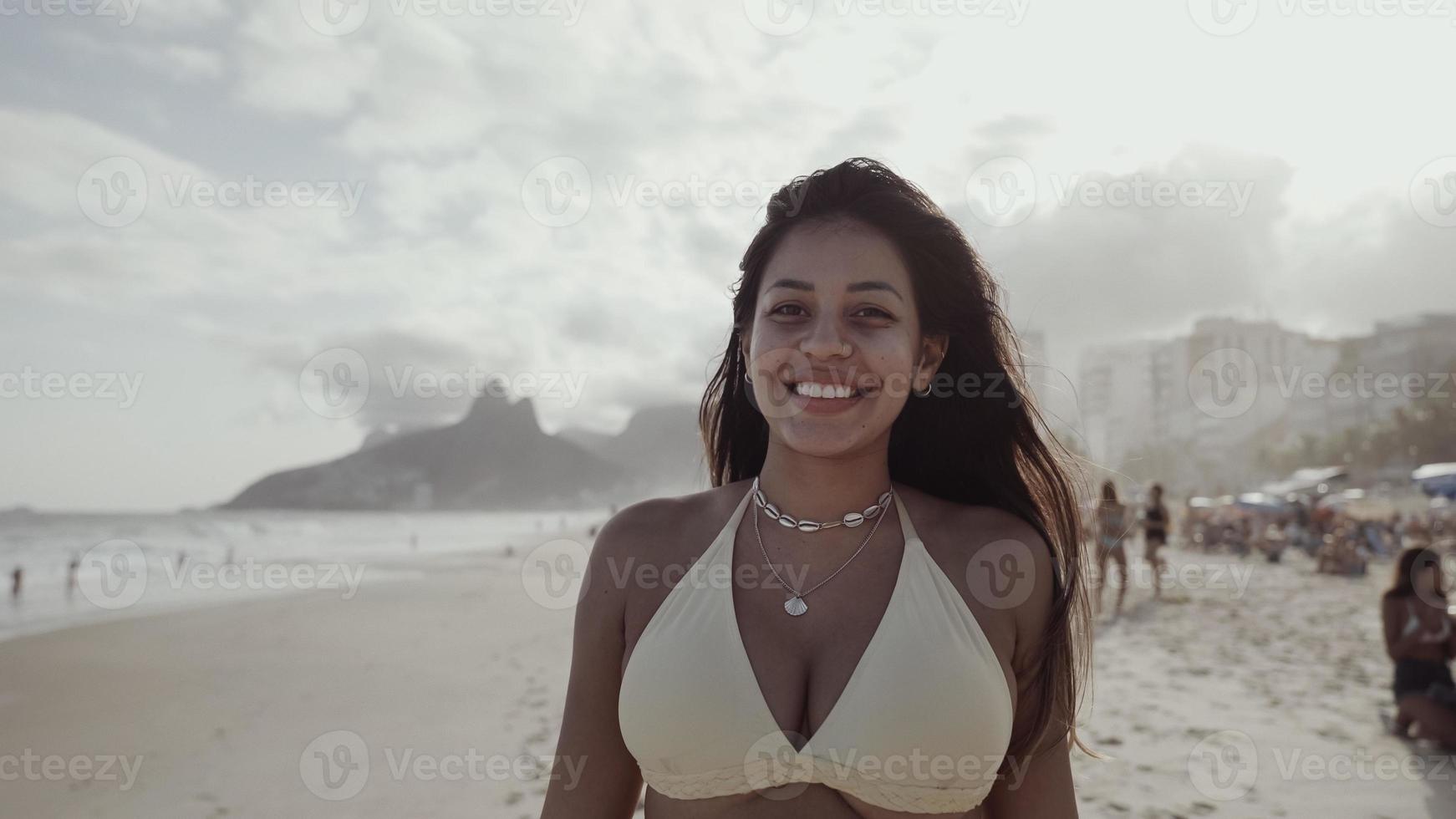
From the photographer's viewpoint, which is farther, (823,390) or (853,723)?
(823,390)

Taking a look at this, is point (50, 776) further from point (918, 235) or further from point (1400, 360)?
point (1400, 360)

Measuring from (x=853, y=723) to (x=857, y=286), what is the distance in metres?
1.02

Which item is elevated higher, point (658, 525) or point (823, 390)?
point (823, 390)

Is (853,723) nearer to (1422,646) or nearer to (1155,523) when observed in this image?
(1422,646)

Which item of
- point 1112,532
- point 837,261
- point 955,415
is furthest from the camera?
point 1112,532

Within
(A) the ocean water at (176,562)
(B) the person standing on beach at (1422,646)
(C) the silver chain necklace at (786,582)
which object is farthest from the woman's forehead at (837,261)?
(A) the ocean water at (176,562)

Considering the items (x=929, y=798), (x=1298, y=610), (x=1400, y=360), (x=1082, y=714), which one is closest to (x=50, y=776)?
(x=929, y=798)

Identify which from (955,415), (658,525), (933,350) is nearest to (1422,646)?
(955,415)

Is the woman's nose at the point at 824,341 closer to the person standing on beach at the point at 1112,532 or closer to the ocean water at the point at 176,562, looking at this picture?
the person standing on beach at the point at 1112,532

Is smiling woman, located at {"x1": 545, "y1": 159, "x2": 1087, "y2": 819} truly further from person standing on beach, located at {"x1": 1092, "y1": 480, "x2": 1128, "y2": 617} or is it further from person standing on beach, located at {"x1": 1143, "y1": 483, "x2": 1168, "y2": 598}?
person standing on beach, located at {"x1": 1143, "y1": 483, "x2": 1168, "y2": 598}

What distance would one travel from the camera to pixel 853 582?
2092 mm

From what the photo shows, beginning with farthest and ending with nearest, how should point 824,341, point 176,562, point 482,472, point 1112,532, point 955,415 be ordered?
point 482,472, point 176,562, point 1112,532, point 955,415, point 824,341

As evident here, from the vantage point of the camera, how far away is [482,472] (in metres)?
118

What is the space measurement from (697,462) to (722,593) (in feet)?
3.11
